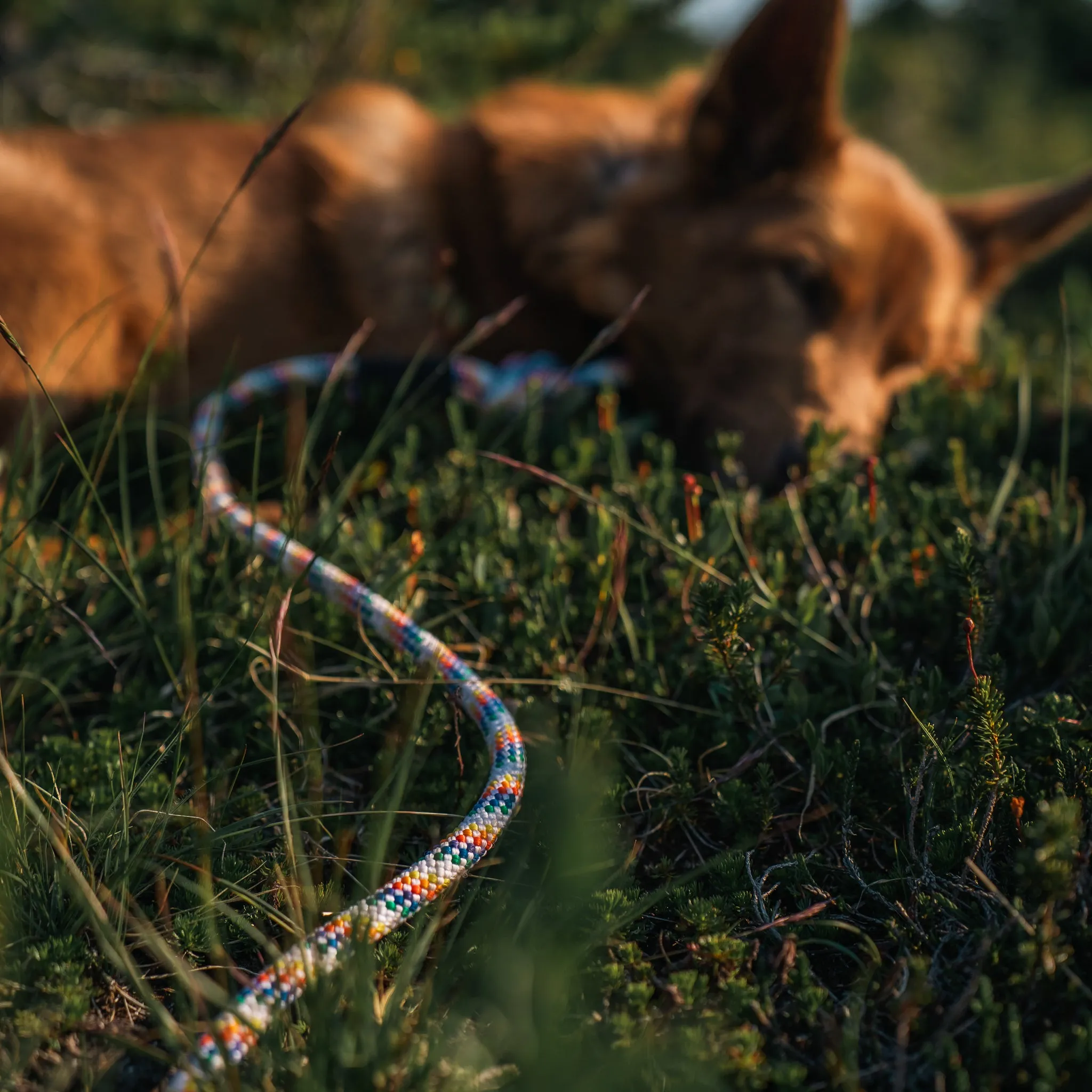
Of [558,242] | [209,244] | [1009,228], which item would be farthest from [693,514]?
[1009,228]

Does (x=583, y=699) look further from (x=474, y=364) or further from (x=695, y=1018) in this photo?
(x=474, y=364)

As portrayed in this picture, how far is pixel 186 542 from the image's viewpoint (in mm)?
1643

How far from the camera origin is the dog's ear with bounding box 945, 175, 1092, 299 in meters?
3.23

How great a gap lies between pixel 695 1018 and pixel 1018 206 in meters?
3.05

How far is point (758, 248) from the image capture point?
8.82 feet

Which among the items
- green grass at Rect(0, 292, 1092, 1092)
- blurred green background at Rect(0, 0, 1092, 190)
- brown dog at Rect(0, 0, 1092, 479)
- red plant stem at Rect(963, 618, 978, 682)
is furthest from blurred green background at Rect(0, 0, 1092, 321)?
→ red plant stem at Rect(963, 618, 978, 682)

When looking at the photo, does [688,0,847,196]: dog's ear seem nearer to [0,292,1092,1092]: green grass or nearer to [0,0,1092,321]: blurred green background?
[0,292,1092,1092]: green grass

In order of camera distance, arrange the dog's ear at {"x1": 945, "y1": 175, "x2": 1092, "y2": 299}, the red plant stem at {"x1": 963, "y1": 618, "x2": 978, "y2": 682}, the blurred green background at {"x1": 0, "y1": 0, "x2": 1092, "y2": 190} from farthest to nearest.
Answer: the blurred green background at {"x1": 0, "y1": 0, "x2": 1092, "y2": 190}
the dog's ear at {"x1": 945, "y1": 175, "x2": 1092, "y2": 299}
the red plant stem at {"x1": 963, "y1": 618, "x2": 978, "y2": 682}

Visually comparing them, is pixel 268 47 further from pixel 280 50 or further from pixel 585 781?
pixel 585 781

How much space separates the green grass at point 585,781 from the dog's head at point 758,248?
0.47m

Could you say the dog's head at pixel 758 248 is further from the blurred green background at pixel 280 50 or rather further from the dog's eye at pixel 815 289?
the blurred green background at pixel 280 50

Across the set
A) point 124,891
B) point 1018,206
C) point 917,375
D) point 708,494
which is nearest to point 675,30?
point 1018,206

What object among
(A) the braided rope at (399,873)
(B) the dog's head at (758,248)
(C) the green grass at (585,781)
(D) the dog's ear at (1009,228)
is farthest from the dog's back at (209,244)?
(D) the dog's ear at (1009,228)

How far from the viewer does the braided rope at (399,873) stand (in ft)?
3.14
